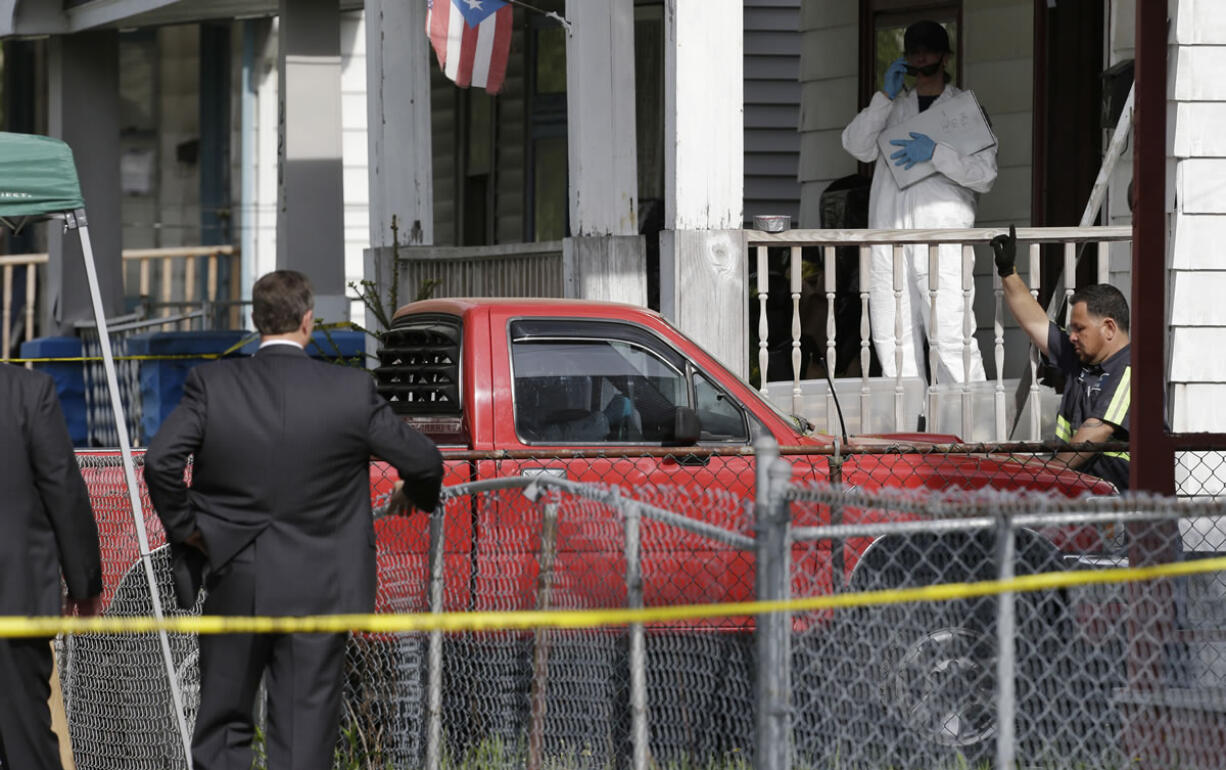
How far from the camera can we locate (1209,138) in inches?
324

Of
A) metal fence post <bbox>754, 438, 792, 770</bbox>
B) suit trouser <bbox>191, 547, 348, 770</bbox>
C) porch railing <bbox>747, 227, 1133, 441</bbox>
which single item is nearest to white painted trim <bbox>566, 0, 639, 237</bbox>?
porch railing <bbox>747, 227, 1133, 441</bbox>

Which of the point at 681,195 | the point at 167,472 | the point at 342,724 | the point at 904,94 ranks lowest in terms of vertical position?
the point at 342,724

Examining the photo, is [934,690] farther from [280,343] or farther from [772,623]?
[280,343]

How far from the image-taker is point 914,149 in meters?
11.3

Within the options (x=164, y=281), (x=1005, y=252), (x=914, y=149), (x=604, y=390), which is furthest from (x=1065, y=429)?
(x=164, y=281)

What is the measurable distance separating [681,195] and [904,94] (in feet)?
7.94

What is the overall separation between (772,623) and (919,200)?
7235 millimetres

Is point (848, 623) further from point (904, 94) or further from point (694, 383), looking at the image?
point (904, 94)

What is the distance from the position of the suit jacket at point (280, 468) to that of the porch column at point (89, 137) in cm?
1126

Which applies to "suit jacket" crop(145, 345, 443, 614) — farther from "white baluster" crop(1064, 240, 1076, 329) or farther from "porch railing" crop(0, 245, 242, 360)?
"porch railing" crop(0, 245, 242, 360)

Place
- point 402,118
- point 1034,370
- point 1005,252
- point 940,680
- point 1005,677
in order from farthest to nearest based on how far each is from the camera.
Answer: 1. point 402,118
2. point 1034,370
3. point 1005,252
4. point 940,680
5. point 1005,677

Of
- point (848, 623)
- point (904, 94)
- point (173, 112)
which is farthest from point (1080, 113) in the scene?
point (173, 112)

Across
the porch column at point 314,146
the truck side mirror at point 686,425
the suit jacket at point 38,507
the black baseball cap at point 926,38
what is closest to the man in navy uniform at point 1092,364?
the truck side mirror at point 686,425

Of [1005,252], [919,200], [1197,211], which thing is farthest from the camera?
[919,200]
